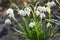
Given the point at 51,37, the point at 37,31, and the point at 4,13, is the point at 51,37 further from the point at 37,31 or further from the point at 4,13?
the point at 4,13

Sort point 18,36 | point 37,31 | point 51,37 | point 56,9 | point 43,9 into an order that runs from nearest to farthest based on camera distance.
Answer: point 43,9, point 37,31, point 51,37, point 18,36, point 56,9

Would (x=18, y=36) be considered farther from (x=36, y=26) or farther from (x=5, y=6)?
(x=5, y=6)

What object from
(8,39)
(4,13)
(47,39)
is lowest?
(47,39)

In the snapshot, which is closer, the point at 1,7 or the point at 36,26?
the point at 36,26

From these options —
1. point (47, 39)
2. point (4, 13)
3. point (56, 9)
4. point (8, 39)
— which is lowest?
point (47, 39)

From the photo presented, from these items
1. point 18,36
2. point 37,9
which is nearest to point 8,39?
point 18,36

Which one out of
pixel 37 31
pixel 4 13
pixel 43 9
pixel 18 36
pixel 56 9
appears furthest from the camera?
pixel 4 13

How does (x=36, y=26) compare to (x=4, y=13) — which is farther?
(x=4, y=13)

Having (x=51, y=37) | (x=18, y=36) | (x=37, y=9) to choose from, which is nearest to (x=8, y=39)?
(x=18, y=36)

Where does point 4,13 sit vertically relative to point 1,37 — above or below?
above
